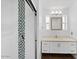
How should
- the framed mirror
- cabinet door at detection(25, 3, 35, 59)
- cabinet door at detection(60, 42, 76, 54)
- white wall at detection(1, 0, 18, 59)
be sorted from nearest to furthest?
white wall at detection(1, 0, 18, 59) → cabinet door at detection(25, 3, 35, 59) → cabinet door at detection(60, 42, 76, 54) → the framed mirror

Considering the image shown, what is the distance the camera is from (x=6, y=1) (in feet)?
2.40

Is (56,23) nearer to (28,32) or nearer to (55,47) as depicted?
(55,47)

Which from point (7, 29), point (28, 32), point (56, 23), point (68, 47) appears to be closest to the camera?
point (7, 29)

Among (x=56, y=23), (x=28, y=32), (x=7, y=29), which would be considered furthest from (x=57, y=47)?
(x=7, y=29)

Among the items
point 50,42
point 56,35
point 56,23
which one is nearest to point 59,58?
point 50,42

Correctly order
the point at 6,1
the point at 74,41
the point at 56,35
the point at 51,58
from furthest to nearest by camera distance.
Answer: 1. the point at 56,35
2. the point at 51,58
3. the point at 74,41
4. the point at 6,1

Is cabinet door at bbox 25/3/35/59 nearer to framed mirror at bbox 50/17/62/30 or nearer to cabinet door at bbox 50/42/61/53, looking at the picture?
cabinet door at bbox 50/42/61/53

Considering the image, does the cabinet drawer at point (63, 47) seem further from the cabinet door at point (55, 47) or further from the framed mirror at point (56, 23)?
the framed mirror at point (56, 23)

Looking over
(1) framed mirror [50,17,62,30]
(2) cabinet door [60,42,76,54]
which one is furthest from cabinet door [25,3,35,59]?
(1) framed mirror [50,17,62,30]

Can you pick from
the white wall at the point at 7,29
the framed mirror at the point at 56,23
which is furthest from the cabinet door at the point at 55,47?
the white wall at the point at 7,29

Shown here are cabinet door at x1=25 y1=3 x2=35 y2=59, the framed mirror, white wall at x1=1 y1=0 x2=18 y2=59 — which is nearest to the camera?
white wall at x1=1 y1=0 x2=18 y2=59

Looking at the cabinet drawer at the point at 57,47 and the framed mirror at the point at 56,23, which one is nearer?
the cabinet drawer at the point at 57,47

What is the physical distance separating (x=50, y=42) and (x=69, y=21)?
1.44m

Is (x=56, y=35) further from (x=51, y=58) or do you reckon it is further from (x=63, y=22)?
(x=51, y=58)
